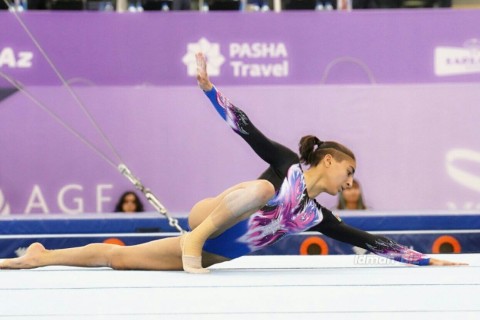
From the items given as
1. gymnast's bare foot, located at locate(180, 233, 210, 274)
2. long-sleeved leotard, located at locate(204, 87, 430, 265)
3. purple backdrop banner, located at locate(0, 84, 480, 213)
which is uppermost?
long-sleeved leotard, located at locate(204, 87, 430, 265)

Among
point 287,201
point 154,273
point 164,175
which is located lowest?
point 164,175

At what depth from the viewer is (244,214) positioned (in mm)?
3100

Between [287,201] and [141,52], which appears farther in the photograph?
[141,52]

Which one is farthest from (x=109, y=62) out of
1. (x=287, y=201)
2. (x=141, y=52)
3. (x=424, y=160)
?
(x=287, y=201)

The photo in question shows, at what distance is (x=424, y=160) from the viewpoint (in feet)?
22.0

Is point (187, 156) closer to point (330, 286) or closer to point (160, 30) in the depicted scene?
point (160, 30)

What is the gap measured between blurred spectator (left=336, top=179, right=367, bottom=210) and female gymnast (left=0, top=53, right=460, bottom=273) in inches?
104

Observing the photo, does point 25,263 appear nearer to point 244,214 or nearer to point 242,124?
point 244,214

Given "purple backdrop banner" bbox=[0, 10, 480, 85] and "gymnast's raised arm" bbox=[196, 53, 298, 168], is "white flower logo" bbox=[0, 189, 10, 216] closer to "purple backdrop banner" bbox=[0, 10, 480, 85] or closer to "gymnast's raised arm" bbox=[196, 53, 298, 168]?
"purple backdrop banner" bbox=[0, 10, 480, 85]

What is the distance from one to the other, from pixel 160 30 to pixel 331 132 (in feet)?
4.90

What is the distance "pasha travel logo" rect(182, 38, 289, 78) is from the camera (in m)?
6.96

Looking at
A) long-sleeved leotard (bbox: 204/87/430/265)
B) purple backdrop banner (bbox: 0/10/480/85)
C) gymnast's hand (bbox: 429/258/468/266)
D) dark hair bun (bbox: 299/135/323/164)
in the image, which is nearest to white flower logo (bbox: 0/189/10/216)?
purple backdrop banner (bbox: 0/10/480/85)

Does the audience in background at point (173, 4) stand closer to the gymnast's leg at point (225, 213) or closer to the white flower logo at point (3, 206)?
the white flower logo at point (3, 206)

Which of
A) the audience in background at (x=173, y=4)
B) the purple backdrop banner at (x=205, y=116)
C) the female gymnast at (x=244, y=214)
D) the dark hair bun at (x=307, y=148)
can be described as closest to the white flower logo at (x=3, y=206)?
the purple backdrop banner at (x=205, y=116)
